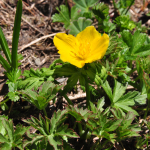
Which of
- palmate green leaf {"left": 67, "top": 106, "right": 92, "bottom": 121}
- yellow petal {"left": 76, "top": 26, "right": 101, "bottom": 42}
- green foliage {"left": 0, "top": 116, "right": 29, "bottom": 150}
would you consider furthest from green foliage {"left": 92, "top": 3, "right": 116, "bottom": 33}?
green foliage {"left": 0, "top": 116, "right": 29, "bottom": 150}

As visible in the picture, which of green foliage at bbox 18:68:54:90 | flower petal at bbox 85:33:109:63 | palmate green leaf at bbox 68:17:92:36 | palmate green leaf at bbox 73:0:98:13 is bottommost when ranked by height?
green foliage at bbox 18:68:54:90

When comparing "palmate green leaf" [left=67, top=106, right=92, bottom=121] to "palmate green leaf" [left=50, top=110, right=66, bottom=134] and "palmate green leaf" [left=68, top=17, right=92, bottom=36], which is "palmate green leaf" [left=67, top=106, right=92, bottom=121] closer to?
"palmate green leaf" [left=50, top=110, right=66, bottom=134]

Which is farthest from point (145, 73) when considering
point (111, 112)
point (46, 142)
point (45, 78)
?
point (46, 142)

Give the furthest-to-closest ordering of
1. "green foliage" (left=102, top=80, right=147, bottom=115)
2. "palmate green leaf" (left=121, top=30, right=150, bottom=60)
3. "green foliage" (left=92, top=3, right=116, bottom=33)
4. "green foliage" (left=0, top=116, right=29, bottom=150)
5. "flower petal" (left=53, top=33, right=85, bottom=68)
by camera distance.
Answer: "green foliage" (left=92, top=3, right=116, bottom=33) → "palmate green leaf" (left=121, top=30, right=150, bottom=60) → "green foliage" (left=102, top=80, right=147, bottom=115) → "flower petal" (left=53, top=33, right=85, bottom=68) → "green foliage" (left=0, top=116, right=29, bottom=150)

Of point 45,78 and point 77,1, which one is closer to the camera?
point 45,78

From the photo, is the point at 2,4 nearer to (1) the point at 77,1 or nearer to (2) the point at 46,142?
(1) the point at 77,1

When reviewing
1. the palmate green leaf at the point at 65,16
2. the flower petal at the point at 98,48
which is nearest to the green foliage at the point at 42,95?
the flower petal at the point at 98,48

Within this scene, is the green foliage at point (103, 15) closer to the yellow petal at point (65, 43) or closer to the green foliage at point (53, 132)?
the yellow petal at point (65, 43)
